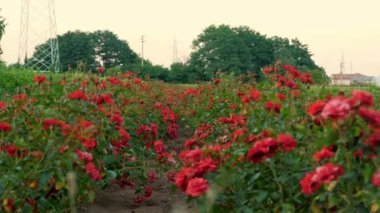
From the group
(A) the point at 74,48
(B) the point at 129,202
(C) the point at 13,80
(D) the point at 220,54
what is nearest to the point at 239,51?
(D) the point at 220,54

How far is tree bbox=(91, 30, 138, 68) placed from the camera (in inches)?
2813

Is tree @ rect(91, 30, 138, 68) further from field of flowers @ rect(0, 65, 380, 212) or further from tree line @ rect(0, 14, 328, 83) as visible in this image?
field of flowers @ rect(0, 65, 380, 212)

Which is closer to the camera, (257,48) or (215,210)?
(215,210)

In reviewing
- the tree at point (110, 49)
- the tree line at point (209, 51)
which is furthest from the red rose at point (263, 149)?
the tree at point (110, 49)

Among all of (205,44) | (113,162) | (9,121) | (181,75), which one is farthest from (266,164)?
(205,44)

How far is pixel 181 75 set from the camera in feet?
213

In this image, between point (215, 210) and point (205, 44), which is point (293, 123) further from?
point (205, 44)

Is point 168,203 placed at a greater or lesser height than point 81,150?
lesser

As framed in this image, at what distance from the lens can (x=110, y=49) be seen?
2835 inches

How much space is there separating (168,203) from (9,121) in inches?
85.8

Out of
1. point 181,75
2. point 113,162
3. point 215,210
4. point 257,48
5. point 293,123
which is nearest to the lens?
point 215,210

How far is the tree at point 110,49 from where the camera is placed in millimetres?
71438

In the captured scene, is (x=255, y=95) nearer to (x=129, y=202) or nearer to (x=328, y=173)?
(x=129, y=202)

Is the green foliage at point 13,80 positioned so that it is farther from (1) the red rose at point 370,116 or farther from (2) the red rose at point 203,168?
(1) the red rose at point 370,116
